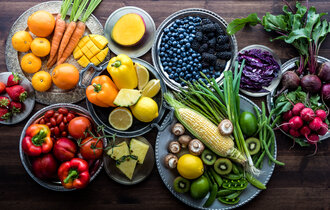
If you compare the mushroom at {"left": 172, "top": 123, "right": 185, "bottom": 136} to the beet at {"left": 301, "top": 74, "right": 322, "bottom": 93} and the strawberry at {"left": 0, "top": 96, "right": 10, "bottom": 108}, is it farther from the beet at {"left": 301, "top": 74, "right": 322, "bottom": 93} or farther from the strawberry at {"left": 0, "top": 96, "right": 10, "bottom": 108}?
the strawberry at {"left": 0, "top": 96, "right": 10, "bottom": 108}

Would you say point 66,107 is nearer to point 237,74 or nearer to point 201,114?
point 201,114

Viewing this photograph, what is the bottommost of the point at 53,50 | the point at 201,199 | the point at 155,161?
the point at 201,199

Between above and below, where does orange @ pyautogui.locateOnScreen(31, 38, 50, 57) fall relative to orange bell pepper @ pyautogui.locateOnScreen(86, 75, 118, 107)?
above

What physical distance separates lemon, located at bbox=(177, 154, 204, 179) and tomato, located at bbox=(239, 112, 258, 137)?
1.11 ft

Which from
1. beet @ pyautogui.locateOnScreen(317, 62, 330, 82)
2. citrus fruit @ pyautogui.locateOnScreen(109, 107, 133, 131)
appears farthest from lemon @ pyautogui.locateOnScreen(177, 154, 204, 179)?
beet @ pyautogui.locateOnScreen(317, 62, 330, 82)

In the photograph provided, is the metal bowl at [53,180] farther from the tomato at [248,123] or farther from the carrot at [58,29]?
the tomato at [248,123]

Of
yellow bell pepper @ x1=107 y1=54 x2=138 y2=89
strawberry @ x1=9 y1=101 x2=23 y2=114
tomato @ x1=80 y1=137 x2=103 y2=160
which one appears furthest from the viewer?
strawberry @ x1=9 y1=101 x2=23 y2=114

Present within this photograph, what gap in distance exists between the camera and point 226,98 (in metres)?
1.63

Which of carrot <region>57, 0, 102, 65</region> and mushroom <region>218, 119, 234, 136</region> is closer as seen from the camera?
mushroom <region>218, 119, 234, 136</region>

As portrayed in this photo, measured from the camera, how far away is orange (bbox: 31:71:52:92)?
1.63m

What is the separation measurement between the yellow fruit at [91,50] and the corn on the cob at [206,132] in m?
0.49

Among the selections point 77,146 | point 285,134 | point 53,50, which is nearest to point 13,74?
point 53,50

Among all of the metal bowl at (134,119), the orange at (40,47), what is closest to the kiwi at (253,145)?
the metal bowl at (134,119)

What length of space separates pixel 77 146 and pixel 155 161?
0.51 metres
